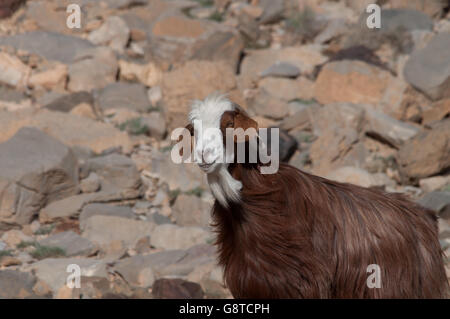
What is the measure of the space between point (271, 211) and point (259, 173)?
28 centimetres

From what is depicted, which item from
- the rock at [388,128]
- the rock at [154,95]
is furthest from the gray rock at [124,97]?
the rock at [388,128]

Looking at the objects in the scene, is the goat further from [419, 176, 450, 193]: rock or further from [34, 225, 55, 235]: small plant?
[419, 176, 450, 193]: rock

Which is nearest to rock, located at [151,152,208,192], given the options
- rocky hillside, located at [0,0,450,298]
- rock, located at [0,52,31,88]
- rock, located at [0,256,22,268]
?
rocky hillside, located at [0,0,450,298]

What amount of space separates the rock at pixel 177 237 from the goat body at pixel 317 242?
433 cm

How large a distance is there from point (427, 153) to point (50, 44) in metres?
9.10

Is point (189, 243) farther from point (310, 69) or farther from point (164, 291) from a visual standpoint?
point (310, 69)

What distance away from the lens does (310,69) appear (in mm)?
15883

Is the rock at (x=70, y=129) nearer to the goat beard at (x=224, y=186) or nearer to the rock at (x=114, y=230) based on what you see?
the rock at (x=114, y=230)

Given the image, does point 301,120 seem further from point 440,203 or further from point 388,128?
point 440,203

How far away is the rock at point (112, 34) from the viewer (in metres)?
17.3

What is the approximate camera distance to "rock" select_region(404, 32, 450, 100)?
13.3m

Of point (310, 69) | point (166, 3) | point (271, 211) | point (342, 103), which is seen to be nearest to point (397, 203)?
point (271, 211)

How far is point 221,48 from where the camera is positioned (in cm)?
1617

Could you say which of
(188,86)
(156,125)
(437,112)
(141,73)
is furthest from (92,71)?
(437,112)
